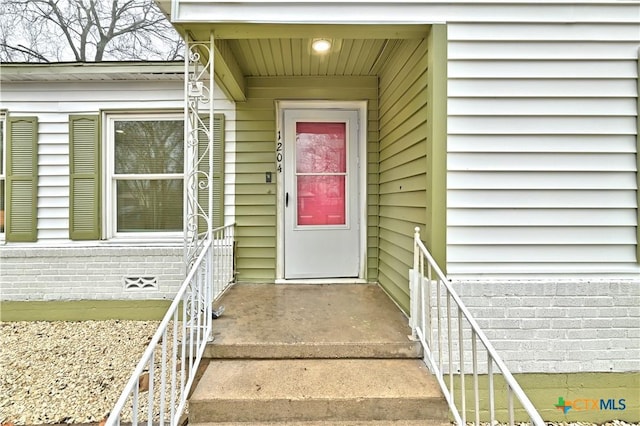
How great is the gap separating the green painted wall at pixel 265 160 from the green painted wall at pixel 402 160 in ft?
0.48

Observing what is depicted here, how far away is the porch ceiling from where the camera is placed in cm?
216

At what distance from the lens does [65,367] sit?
271 cm

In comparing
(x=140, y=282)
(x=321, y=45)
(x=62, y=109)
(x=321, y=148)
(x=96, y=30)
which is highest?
(x=96, y=30)

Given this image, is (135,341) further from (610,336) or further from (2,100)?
(610,336)

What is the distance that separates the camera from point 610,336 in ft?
7.09

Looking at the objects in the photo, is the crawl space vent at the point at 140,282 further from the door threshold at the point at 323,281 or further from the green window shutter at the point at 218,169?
the door threshold at the point at 323,281

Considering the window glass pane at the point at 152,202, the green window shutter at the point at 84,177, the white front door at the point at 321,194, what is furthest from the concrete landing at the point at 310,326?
the green window shutter at the point at 84,177

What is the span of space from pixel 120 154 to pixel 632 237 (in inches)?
186

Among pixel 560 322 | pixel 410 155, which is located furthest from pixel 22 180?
pixel 560 322

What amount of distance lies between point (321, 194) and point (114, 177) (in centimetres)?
237

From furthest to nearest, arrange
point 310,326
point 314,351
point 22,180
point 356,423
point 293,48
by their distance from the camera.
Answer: point 22,180 < point 293,48 < point 310,326 < point 314,351 < point 356,423

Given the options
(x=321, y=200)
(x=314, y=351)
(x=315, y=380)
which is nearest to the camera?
(x=315, y=380)

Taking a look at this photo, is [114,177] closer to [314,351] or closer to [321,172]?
[321,172]

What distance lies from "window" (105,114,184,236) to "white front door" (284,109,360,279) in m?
Result: 1.27
